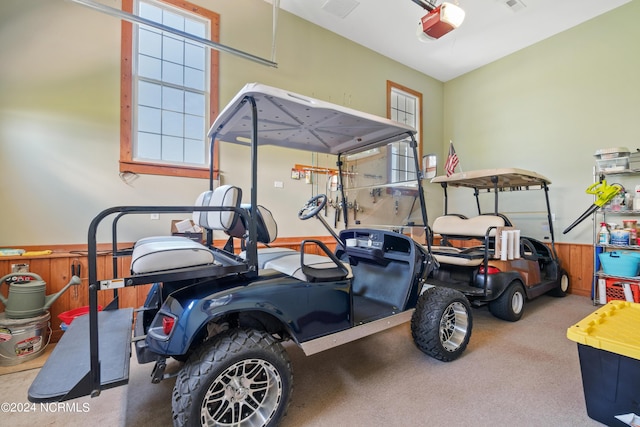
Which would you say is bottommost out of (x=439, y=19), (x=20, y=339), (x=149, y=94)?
(x=20, y=339)

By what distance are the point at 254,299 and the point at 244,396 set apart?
1.73ft

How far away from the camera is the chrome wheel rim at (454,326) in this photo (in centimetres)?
243

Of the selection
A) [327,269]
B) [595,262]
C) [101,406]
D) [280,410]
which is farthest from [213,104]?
[595,262]

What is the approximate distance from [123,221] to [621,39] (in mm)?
7784

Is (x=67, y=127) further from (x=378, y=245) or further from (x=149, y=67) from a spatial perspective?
(x=378, y=245)

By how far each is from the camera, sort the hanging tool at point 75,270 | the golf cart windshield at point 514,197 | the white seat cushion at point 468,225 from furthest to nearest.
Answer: the golf cart windshield at point 514,197 < the white seat cushion at point 468,225 < the hanging tool at point 75,270

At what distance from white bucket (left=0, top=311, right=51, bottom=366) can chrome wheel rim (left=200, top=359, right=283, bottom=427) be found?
89.2 inches

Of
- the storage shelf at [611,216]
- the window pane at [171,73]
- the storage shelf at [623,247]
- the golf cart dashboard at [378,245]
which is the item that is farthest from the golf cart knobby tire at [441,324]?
the window pane at [171,73]

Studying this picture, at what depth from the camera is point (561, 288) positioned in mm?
4500

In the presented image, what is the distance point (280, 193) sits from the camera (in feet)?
14.4

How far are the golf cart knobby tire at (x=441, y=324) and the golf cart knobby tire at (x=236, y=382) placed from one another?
1254 millimetres

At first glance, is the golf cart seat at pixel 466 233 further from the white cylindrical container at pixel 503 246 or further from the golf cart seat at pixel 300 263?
the golf cart seat at pixel 300 263

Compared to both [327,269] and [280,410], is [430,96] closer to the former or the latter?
[327,269]

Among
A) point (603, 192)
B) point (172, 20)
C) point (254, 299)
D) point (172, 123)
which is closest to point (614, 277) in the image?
point (603, 192)
